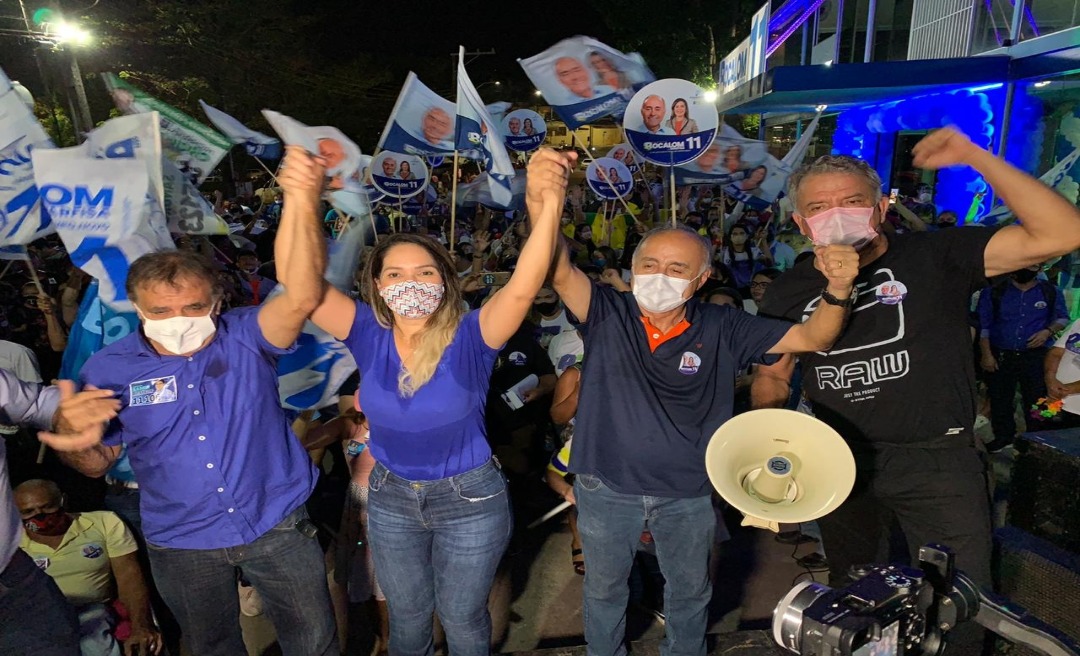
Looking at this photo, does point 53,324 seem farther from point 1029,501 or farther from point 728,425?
point 1029,501

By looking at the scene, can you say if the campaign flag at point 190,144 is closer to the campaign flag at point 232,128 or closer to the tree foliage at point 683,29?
the campaign flag at point 232,128

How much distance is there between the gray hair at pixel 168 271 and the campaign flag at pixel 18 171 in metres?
2.10

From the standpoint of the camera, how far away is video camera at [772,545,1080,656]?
1266mm

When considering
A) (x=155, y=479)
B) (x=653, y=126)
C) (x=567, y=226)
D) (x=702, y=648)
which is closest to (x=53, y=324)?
(x=155, y=479)

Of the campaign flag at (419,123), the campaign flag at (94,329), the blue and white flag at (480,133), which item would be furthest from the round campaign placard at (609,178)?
the campaign flag at (94,329)

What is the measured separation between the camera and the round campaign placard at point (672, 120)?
5.43m

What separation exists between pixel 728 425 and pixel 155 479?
1.97 m

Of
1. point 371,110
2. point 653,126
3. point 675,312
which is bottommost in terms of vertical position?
point 675,312

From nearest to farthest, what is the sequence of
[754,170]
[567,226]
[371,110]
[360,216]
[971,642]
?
[971,642]
[360,216]
[754,170]
[567,226]
[371,110]

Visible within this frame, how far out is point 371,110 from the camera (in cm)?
3822

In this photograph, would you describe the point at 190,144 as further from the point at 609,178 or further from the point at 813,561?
the point at 609,178

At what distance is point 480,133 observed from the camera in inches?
231

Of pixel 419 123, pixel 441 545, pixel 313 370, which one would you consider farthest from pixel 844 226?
pixel 419 123

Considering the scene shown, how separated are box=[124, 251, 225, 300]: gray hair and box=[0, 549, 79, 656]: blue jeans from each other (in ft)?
3.02
